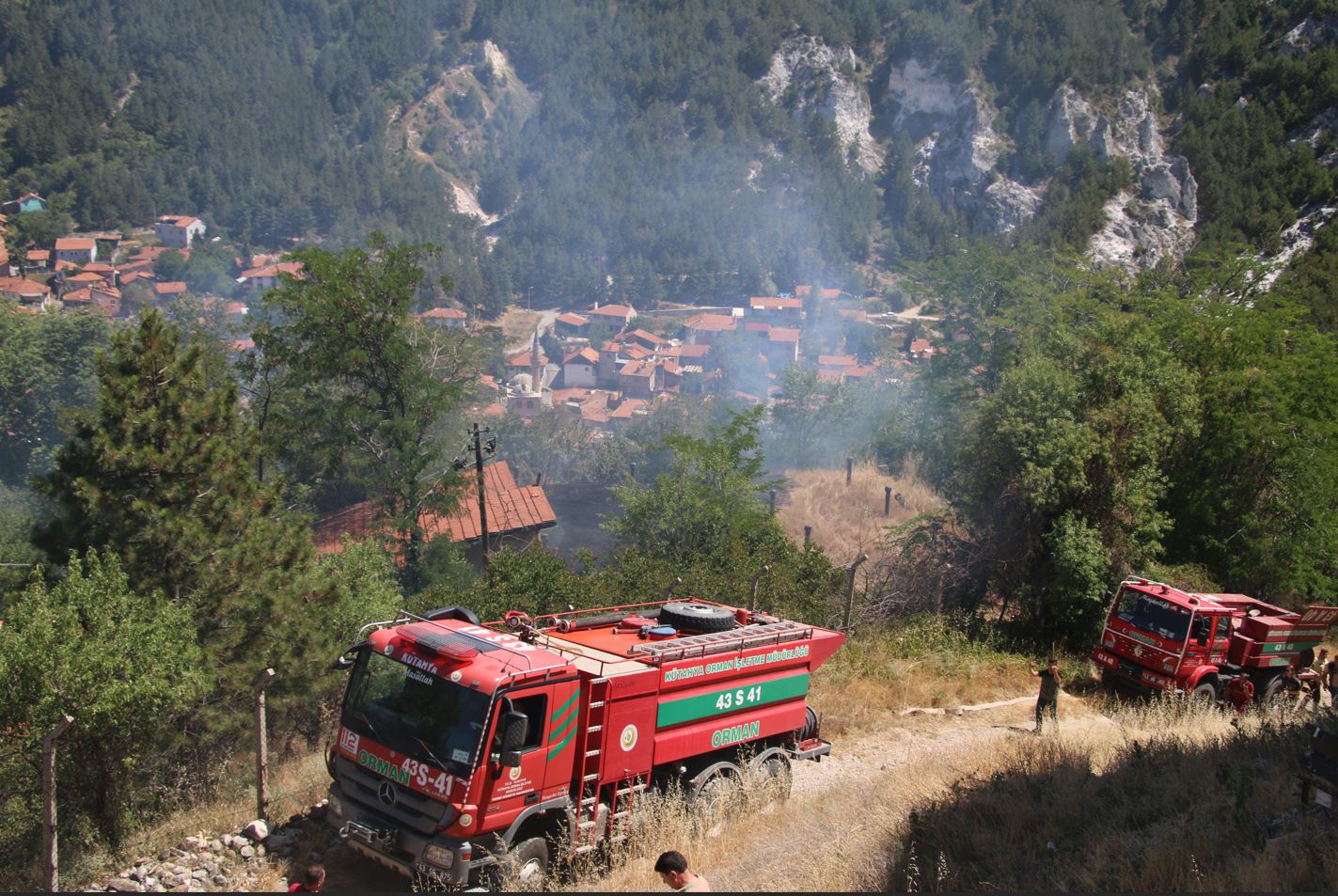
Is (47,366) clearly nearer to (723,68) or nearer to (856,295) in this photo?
(856,295)

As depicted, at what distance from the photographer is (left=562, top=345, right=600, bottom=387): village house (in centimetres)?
9544

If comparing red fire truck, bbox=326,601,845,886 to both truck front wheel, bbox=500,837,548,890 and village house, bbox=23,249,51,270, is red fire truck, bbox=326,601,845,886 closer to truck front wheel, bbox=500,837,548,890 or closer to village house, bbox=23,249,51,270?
truck front wheel, bbox=500,837,548,890

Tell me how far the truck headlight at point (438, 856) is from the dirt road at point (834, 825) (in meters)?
0.53

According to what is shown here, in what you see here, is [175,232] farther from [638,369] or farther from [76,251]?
[638,369]

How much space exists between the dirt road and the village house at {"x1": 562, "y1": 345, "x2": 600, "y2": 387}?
3307 inches

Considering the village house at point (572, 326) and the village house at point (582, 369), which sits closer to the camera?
the village house at point (582, 369)

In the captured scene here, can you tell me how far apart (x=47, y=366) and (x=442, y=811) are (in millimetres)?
58194

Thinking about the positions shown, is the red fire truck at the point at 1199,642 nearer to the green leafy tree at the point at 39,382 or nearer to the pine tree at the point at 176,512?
the pine tree at the point at 176,512

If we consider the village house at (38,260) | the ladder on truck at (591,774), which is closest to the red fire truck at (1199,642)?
the ladder on truck at (591,774)

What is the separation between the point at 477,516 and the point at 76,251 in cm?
9387

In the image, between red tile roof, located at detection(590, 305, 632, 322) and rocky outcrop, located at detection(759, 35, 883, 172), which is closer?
red tile roof, located at detection(590, 305, 632, 322)

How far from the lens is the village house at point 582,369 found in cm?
9544

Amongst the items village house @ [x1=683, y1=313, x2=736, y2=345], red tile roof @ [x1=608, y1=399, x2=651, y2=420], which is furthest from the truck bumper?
village house @ [x1=683, y1=313, x2=736, y2=345]

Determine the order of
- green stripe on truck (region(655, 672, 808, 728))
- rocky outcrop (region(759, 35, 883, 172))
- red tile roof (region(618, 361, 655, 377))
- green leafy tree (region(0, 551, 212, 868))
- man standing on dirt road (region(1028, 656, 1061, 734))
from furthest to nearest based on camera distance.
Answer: rocky outcrop (region(759, 35, 883, 172))
red tile roof (region(618, 361, 655, 377))
man standing on dirt road (region(1028, 656, 1061, 734))
green stripe on truck (region(655, 672, 808, 728))
green leafy tree (region(0, 551, 212, 868))
